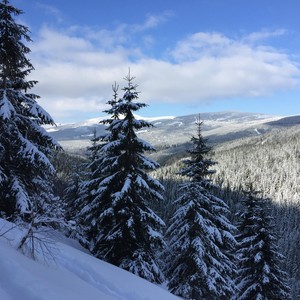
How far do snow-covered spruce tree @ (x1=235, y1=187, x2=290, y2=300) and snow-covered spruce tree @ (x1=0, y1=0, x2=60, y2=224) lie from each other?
46.8ft

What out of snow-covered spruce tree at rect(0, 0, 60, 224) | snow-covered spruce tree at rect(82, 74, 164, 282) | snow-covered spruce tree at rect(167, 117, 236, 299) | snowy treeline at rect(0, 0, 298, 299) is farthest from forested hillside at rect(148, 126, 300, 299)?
snow-covered spruce tree at rect(0, 0, 60, 224)

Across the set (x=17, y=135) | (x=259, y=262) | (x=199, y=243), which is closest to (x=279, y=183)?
(x=259, y=262)

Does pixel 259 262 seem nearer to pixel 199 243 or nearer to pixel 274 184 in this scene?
pixel 199 243

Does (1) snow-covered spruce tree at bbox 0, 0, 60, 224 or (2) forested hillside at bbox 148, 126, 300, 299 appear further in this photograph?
(2) forested hillside at bbox 148, 126, 300, 299

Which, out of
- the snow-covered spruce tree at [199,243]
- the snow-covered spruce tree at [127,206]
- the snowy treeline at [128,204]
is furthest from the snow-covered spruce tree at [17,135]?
the snow-covered spruce tree at [199,243]

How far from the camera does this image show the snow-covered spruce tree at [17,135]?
11.5 metres

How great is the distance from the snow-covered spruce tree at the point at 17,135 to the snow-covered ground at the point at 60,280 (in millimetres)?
3551

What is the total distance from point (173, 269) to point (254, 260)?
585 cm

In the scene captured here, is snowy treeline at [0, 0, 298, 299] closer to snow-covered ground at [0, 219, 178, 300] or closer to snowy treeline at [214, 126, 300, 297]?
snow-covered ground at [0, 219, 178, 300]

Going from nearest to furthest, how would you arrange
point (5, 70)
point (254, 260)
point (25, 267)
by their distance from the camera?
point (25, 267) → point (5, 70) → point (254, 260)

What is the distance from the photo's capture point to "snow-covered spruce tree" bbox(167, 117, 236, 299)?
→ 650 inches

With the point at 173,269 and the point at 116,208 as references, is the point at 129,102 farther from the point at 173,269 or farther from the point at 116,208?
the point at 173,269

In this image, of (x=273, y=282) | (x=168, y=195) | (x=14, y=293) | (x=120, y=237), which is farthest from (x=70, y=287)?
(x=168, y=195)

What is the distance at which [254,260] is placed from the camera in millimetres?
19828
